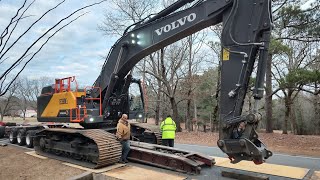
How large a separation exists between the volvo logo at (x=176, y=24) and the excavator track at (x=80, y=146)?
3559mm

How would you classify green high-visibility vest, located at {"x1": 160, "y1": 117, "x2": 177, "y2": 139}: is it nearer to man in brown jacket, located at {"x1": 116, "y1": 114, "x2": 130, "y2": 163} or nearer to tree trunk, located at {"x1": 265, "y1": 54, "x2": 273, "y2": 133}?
man in brown jacket, located at {"x1": 116, "y1": 114, "x2": 130, "y2": 163}

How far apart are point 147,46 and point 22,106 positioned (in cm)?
5250

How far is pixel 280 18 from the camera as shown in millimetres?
18141

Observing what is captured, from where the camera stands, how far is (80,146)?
1015 centimetres

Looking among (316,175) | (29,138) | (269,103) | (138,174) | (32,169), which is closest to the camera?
(316,175)

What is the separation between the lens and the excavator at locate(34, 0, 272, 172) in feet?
20.8

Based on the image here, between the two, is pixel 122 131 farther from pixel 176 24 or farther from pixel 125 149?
pixel 176 24

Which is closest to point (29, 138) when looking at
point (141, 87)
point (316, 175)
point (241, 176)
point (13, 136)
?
point (13, 136)

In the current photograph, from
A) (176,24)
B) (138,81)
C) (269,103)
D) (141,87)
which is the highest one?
(176,24)

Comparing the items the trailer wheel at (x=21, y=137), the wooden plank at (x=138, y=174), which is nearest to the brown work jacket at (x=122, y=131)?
the wooden plank at (x=138, y=174)

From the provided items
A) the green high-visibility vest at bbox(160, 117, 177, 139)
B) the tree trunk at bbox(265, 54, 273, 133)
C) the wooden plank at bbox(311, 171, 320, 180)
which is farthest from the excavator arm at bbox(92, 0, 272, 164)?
the tree trunk at bbox(265, 54, 273, 133)

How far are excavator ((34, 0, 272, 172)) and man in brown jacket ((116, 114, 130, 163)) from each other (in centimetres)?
26

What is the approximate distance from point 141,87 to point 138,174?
12.9 ft

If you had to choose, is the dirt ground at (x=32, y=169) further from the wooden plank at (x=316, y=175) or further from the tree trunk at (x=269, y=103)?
the tree trunk at (x=269, y=103)
